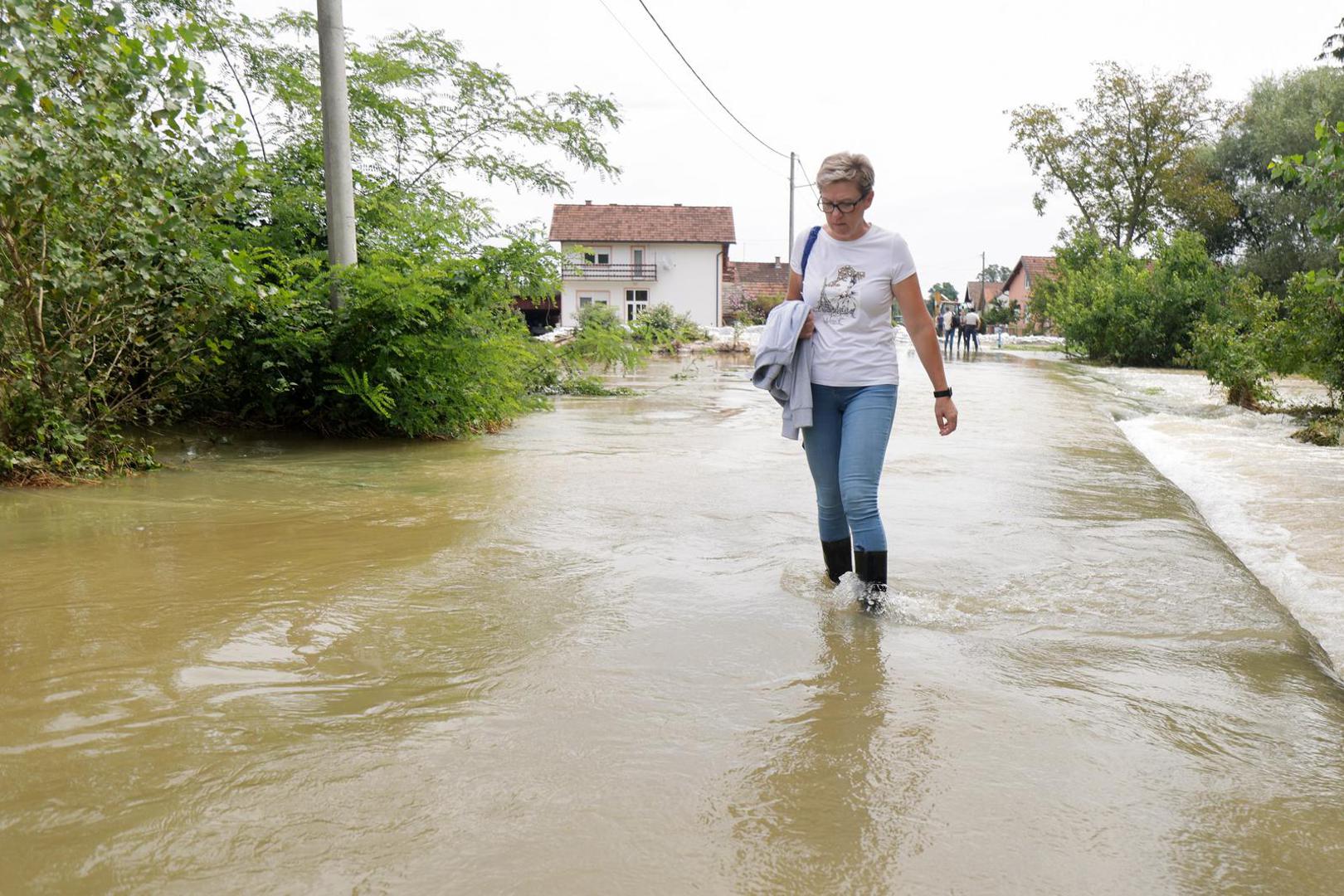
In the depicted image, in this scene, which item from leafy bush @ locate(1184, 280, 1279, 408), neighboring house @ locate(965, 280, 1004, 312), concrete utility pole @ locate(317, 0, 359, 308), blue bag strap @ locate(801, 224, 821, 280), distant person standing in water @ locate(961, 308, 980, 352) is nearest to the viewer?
blue bag strap @ locate(801, 224, 821, 280)

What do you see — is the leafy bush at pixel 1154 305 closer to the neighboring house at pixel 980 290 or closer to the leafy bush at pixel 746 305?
the leafy bush at pixel 746 305

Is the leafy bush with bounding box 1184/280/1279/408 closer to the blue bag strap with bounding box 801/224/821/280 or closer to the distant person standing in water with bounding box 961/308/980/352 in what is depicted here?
the blue bag strap with bounding box 801/224/821/280

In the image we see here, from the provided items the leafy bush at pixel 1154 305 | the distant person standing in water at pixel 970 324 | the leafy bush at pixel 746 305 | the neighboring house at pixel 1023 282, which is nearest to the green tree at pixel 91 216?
the leafy bush at pixel 1154 305

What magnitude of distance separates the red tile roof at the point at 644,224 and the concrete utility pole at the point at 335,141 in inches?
2147

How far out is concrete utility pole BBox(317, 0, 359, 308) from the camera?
923 centimetres

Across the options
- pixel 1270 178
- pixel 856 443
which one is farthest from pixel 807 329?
pixel 1270 178

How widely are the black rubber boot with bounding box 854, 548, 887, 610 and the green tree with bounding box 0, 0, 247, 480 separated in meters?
4.58

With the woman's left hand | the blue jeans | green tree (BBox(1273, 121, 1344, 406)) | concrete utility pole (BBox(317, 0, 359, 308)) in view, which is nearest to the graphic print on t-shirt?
the blue jeans

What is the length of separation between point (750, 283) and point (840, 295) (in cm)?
7747

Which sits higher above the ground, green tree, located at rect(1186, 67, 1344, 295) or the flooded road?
green tree, located at rect(1186, 67, 1344, 295)

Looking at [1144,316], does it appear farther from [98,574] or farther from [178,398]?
[98,574]

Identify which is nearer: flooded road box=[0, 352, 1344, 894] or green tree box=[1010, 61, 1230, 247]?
flooded road box=[0, 352, 1344, 894]

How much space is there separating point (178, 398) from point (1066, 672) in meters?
7.38

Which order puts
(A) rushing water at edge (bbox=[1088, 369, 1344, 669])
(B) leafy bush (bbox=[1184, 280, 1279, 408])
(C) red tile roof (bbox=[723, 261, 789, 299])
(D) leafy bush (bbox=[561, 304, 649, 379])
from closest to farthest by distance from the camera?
(A) rushing water at edge (bbox=[1088, 369, 1344, 669]) → (D) leafy bush (bbox=[561, 304, 649, 379]) → (B) leafy bush (bbox=[1184, 280, 1279, 408]) → (C) red tile roof (bbox=[723, 261, 789, 299])
